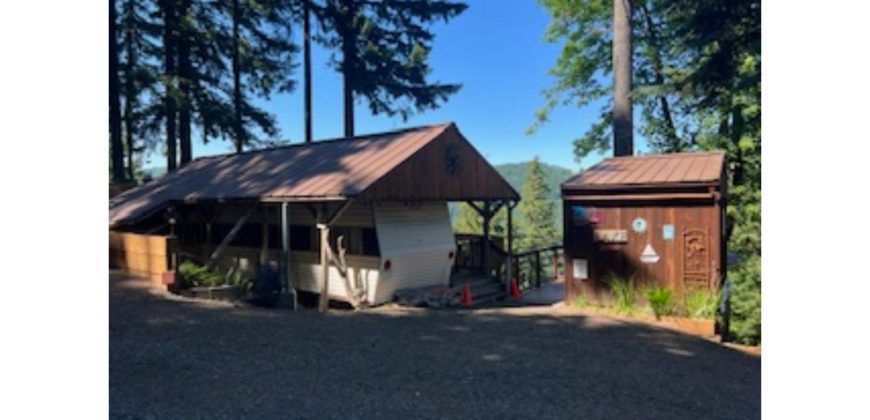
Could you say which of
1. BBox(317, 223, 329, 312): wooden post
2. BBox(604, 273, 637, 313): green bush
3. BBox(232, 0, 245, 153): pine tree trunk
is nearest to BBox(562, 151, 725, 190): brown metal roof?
BBox(604, 273, 637, 313): green bush

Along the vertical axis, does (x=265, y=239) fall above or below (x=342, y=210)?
below

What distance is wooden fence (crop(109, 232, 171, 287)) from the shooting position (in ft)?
37.8

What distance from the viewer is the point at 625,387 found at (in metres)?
5.60

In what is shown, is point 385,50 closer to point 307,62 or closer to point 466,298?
point 307,62

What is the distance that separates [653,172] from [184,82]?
19406mm

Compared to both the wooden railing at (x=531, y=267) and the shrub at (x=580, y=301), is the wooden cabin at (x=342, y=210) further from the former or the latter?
the shrub at (x=580, y=301)

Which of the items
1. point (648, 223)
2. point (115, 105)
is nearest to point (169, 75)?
point (115, 105)

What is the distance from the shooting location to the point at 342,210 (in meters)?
11.0

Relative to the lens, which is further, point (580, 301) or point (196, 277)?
point (196, 277)

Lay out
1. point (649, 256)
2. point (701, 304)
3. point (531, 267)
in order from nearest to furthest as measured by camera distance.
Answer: point (701, 304) < point (649, 256) < point (531, 267)

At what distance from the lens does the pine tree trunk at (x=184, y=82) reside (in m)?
22.4

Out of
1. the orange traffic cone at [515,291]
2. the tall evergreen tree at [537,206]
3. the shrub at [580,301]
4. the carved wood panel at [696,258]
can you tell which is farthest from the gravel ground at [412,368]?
the tall evergreen tree at [537,206]

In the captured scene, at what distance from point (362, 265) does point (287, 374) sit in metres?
6.97

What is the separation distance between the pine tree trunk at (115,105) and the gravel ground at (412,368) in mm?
15014
